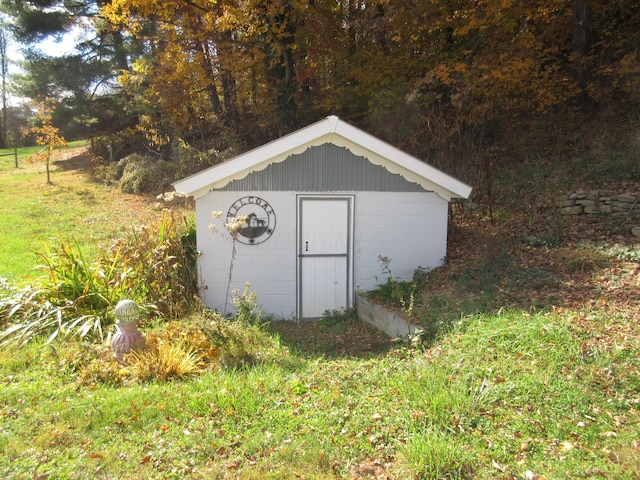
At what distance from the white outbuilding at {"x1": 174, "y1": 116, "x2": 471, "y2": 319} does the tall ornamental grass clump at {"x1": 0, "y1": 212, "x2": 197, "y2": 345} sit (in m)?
0.52

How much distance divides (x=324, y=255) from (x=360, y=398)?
363cm

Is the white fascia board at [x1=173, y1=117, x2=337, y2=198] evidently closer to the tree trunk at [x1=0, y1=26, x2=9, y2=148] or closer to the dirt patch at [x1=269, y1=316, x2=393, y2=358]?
the dirt patch at [x1=269, y1=316, x2=393, y2=358]

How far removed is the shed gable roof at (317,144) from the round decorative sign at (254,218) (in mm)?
438

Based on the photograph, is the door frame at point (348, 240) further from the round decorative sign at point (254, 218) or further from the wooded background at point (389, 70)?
the wooded background at point (389, 70)

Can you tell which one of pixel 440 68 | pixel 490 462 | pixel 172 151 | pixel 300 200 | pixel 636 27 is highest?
pixel 636 27

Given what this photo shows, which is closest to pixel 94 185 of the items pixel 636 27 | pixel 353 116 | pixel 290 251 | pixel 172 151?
pixel 172 151

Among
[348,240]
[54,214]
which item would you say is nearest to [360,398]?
[348,240]

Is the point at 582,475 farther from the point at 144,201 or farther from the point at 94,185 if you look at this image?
the point at 94,185

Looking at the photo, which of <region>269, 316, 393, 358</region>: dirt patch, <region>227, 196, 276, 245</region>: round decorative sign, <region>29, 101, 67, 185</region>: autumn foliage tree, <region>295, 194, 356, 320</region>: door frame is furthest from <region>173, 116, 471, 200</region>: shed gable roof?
<region>29, 101, 67, 185</region>: autumn foliage tree

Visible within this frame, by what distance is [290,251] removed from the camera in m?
7.03

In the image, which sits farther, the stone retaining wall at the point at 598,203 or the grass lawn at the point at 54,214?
the grass lawn at the point at 54,214

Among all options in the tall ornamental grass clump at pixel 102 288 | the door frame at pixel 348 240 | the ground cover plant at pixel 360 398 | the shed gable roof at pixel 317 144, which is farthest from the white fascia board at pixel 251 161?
the ground cover plant at pixel 360 398

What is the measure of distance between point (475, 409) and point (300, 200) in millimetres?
4476

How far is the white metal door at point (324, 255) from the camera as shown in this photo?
705cm
